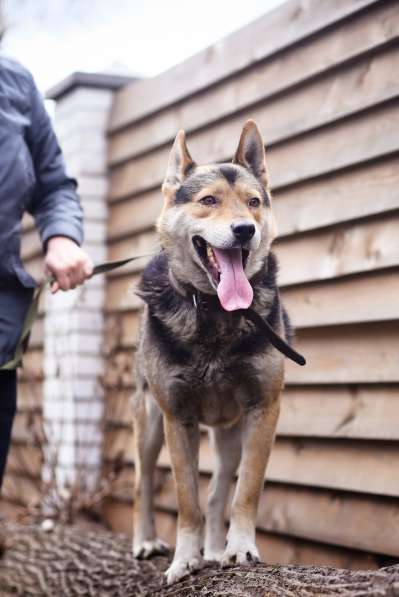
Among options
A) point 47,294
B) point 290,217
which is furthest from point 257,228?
point 47,294

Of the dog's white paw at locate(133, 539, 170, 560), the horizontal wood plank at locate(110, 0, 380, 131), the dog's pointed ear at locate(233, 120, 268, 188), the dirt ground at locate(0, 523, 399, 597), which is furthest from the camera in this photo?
the horizontal wood plank at locate(110, 0, 380, 131)

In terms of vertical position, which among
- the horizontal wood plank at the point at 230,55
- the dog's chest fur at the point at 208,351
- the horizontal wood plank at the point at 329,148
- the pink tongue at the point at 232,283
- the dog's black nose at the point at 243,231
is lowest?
the dog's chest fur at the point at 208,351

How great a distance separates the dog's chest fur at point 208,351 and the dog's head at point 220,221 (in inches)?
3.7

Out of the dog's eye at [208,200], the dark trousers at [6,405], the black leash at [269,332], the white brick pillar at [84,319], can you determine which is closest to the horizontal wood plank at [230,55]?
the white brick pillar at [84,319]

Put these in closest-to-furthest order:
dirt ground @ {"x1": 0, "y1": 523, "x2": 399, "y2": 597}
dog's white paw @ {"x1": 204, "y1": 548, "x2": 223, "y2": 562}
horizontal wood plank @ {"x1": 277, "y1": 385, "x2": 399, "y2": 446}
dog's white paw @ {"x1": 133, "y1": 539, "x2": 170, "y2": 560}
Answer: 1. dirt ground @ {"x1": 0, "y1": 523, "x2": 399, "y2": 597}
2. dog's white paw @ {"x1": 204, "y1": 548, "x2": 223, "y2": 562}
3. horizontal wood plank @ {"x1": 277, "y1": 385, "x2": 399, "y2": 446}
4. dog's white paw @ {"x1": 133, "y1": 539, "x2": 170, "y2": 560}

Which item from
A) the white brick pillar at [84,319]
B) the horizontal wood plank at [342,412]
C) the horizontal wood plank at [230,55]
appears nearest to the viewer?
the horizontal wood plank at [342,412]

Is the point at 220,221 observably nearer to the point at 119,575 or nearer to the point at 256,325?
the point at 256,325

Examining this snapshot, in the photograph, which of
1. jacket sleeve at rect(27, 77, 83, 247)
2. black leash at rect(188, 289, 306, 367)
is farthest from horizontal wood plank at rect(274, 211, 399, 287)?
jacket sleeve at rect(27, 77, 83, 247)

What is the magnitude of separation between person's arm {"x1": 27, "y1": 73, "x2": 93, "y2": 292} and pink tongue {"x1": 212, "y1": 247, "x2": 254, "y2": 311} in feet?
1.63

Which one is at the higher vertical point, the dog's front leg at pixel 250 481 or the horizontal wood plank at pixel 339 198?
the horizontal wood plank at pixel 339 198

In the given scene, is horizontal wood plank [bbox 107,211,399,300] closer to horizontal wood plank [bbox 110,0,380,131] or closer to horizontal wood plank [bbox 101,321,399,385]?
horizontal wood plank [bbox 101,321,399,385]

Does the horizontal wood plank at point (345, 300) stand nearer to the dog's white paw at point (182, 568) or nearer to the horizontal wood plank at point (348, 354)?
the horizontal wood plank at point (348, 354)

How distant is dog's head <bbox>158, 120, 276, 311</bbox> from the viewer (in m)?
2.79

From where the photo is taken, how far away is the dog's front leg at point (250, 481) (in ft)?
9.30
